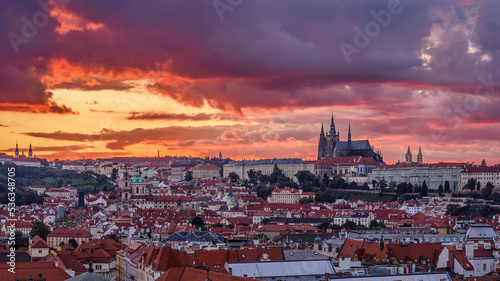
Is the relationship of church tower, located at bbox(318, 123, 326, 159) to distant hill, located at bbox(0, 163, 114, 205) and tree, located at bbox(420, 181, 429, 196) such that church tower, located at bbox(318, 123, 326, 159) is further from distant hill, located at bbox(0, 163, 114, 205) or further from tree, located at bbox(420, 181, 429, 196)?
tree, located at bbox(420, 181, 429, 196)

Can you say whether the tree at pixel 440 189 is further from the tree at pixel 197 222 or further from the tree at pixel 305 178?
the tree at pixel 197 222

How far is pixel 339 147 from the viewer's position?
7101 inches

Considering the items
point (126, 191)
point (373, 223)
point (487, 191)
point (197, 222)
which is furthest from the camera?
point (126, 191)

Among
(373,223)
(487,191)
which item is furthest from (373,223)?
(487,191)

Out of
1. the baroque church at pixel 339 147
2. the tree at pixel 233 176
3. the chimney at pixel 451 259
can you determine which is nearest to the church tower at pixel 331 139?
the baroque church at pixel 339 147

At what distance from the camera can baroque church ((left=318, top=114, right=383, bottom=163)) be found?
580 feet

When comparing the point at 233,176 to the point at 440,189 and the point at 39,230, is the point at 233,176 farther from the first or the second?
the point at 39,230

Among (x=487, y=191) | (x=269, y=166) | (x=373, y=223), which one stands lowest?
(x=373, y=223)

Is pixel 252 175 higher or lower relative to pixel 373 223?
higher

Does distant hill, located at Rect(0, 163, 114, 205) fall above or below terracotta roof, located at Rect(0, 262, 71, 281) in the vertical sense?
above

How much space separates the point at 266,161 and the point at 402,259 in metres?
133

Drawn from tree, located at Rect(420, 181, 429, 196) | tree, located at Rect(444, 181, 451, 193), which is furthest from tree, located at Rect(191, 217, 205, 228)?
tree, located at Rect(444, 181, 451, 193)

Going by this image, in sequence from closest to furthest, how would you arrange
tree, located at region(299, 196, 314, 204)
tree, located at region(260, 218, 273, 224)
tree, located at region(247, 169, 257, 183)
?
tree, located at region(260, 218, 273, 224) < tree, located at region(299, 196, 314, 204) < tree, located at region(247, 169, 257, 183)

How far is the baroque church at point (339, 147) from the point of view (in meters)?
177
